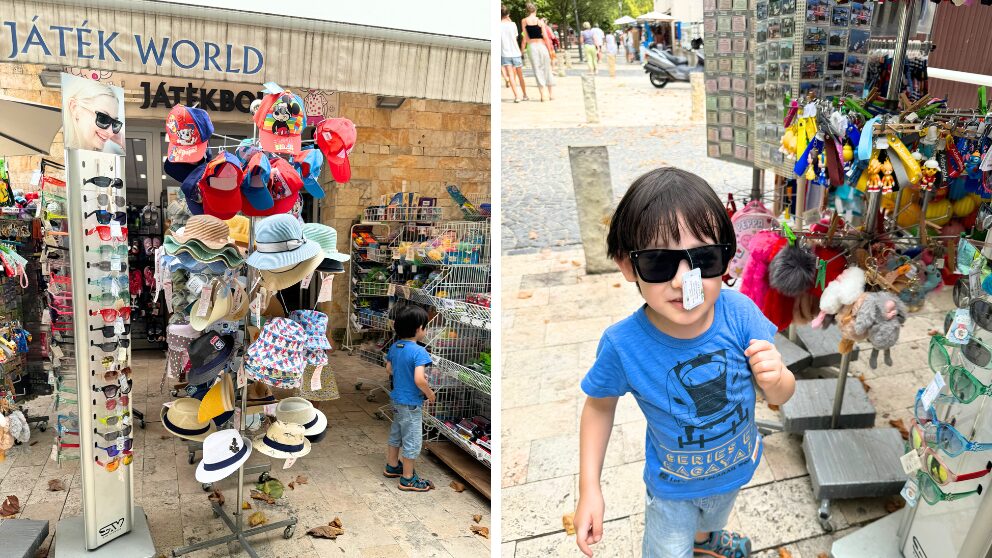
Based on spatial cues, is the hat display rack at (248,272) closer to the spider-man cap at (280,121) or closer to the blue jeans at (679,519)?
the spider-man cap at (280,121)

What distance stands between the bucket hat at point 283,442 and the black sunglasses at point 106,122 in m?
1.56

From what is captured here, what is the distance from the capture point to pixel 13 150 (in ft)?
13.2

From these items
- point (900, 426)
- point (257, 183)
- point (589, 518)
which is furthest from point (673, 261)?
point (900, 426)

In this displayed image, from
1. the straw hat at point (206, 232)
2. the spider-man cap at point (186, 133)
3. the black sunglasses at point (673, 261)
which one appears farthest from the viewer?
the straw hat at point (206, 232)

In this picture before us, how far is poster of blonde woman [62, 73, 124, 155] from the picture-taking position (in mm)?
3102

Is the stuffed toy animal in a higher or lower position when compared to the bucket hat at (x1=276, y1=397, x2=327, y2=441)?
higher

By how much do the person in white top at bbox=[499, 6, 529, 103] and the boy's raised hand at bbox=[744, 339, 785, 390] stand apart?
11.6 m

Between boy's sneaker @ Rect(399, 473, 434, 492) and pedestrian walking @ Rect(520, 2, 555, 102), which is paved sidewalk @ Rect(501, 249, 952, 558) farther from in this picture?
pedestrian walking @ Rect(520, 2, 555, 102)

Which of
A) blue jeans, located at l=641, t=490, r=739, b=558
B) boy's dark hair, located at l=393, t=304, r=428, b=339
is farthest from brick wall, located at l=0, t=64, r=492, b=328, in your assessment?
blue jeans, located at l=641, t=490, r=739, b=558

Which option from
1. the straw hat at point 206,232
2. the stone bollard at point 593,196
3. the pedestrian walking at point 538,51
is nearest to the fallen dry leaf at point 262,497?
the straw hat at point 206,232

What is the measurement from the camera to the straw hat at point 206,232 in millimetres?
3332

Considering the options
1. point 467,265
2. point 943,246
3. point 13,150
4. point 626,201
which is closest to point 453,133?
point 467,265

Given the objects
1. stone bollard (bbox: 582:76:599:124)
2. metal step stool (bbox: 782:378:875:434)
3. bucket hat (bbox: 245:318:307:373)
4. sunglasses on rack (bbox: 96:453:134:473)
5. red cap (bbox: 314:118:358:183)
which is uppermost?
stone bollard (bbox: 582:76:599:124)

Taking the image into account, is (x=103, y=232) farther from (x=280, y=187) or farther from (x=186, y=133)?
(x=280, y=187)
